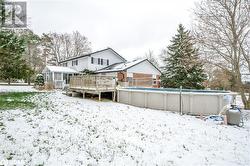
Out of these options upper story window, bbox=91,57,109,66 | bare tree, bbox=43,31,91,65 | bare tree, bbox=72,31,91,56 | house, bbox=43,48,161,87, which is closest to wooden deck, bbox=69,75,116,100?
house, bbox=43,48,161,87

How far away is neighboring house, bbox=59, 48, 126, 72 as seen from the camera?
27.6 metres

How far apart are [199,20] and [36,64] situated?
38305mm

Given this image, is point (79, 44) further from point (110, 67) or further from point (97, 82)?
point (97, 82)

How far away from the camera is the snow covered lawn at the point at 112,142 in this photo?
4762 mm

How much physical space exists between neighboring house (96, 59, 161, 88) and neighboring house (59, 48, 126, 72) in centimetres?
133

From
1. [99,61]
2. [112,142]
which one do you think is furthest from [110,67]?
[112,142]

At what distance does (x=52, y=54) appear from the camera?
45781 millimetres

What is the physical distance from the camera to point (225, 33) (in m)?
14.2

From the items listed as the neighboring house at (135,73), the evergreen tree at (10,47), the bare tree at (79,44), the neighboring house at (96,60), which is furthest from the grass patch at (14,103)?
the bare tree at (79,44)

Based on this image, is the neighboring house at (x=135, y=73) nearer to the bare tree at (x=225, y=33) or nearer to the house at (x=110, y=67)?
the house at (x=110, y=67)

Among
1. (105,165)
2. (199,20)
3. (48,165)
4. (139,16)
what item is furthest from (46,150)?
(139,16)

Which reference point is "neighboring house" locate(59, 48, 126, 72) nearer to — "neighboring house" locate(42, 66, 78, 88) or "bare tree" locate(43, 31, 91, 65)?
"neighboring house" locate(42, 66, 78, 88)

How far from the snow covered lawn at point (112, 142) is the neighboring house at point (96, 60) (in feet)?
63.4

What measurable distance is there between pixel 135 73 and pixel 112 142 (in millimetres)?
21048
